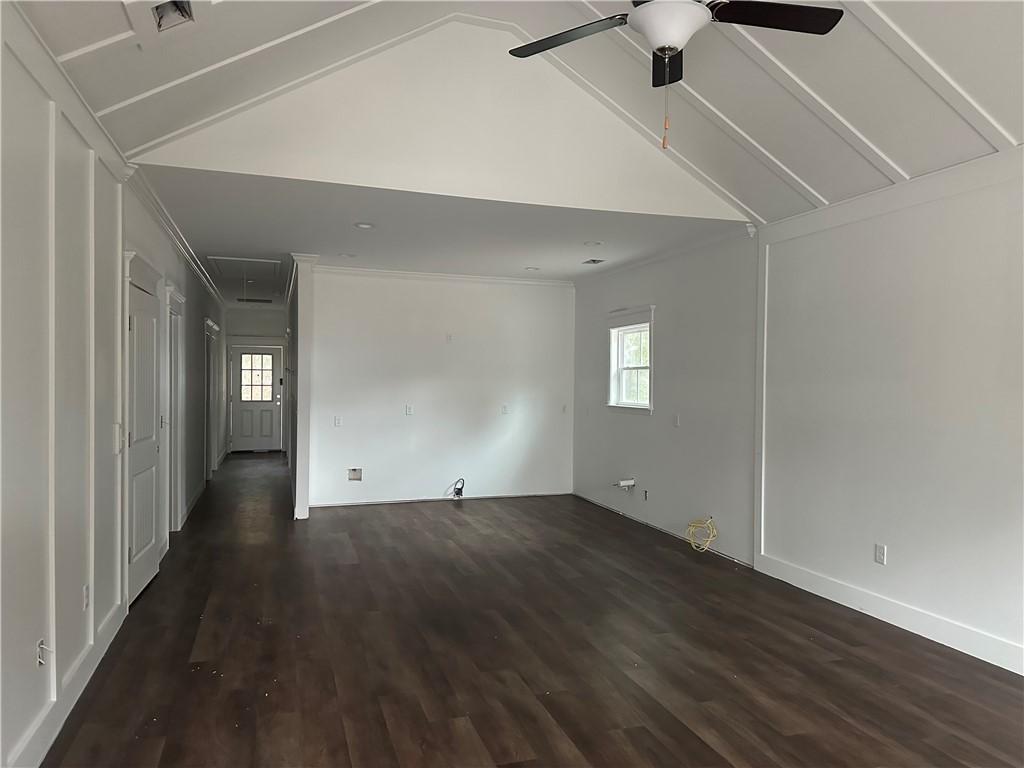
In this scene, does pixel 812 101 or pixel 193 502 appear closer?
pixel 812 101

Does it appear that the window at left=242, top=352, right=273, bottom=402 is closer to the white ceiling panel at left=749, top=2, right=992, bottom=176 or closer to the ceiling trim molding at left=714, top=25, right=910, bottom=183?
the ceiling trim molding at left=714, top=25, right=910, bottom=183

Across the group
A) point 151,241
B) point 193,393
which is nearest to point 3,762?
point 151,241

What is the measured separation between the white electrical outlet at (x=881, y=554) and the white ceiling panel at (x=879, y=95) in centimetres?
212

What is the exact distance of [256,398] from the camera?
12.4 metres

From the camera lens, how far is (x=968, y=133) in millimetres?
3271

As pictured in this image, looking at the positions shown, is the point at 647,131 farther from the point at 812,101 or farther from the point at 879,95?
the point at 879,95

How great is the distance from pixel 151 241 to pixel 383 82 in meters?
2.01

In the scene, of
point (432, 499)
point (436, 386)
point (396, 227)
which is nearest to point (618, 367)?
point (436, 386)

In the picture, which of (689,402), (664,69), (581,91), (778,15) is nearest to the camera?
(778,15)

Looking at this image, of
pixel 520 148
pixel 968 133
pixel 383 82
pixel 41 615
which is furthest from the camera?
pixel 520 148

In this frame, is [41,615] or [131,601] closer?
[41,615]

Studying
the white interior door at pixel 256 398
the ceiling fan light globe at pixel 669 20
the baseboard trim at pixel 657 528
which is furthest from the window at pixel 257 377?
the ceiling fan light globe at pixel 669 20

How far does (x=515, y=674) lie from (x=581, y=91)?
3541 millimetres

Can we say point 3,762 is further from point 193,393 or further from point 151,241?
point 193,393
